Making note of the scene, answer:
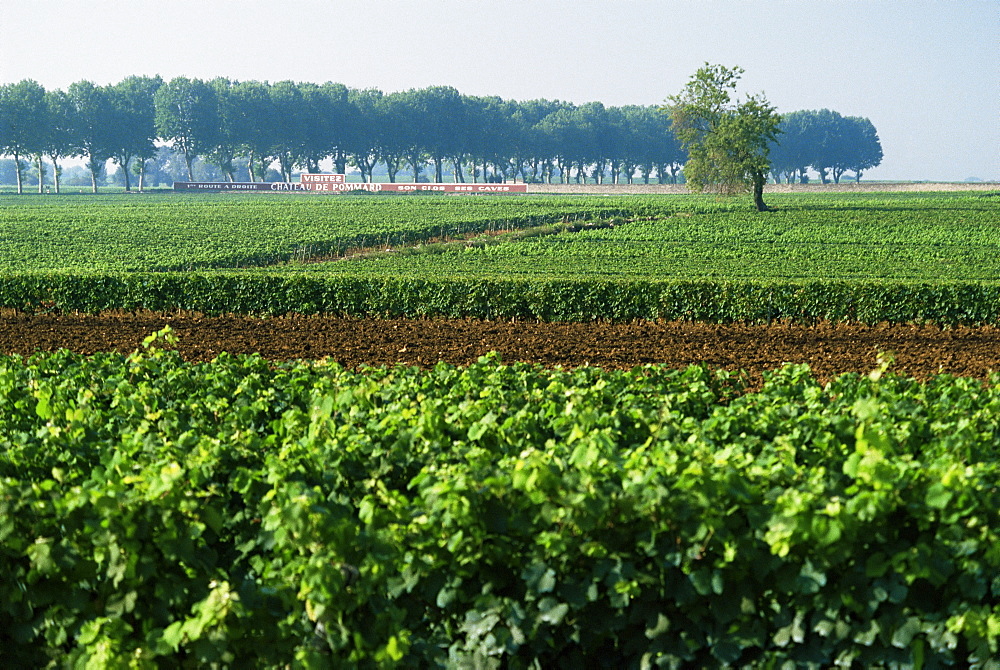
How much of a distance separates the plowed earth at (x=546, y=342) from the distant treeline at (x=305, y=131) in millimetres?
109322

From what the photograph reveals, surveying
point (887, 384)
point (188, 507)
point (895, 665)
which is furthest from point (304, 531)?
point (887, 384)

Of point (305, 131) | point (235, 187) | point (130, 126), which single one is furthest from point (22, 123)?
point (305, 131)

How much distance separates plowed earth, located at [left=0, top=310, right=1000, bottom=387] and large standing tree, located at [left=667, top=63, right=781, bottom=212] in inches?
1814

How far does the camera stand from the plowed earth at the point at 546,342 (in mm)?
16875

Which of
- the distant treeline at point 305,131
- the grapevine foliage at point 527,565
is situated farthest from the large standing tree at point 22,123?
the grapevine foliage at point 527,565

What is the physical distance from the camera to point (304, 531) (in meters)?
3.82

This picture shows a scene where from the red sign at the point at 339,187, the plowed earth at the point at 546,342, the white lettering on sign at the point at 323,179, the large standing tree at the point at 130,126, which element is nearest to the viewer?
the plowed earth at the point at 546,342

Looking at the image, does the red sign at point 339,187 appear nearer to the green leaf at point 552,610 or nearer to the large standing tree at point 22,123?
the large standing tree at point 22,123

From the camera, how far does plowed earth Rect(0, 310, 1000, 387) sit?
1688 centimetres

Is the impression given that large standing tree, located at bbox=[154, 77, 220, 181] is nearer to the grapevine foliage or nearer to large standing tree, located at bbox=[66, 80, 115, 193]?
large standing tree, located at bbox=[66, 80, 115, 193]

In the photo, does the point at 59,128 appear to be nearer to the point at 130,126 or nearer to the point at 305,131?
the point at 130,126

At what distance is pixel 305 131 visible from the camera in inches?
5487

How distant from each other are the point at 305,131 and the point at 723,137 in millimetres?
88070

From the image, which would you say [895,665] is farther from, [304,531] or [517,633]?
[304,531]
